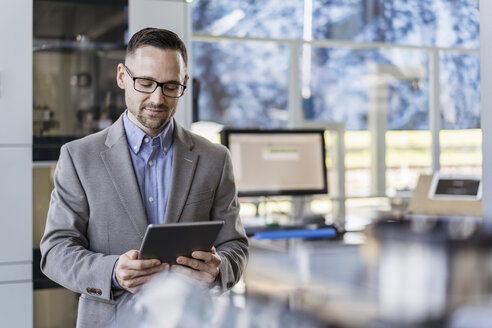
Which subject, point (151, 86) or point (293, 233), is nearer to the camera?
point (151, 86)

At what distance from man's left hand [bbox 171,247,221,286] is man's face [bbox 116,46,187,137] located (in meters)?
0.37

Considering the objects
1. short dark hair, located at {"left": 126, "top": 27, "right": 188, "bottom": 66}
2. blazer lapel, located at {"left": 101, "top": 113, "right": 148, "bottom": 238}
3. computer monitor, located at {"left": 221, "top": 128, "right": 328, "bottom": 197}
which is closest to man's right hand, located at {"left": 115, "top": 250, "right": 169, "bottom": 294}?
blazer lapel, located at {"left": 101, "top": 113, "right": 148, "bottom": 238}

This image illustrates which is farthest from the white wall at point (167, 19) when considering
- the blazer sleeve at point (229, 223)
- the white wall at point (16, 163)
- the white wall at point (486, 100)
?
the white wall at point (486, 100)

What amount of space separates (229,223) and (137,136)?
0.36 m

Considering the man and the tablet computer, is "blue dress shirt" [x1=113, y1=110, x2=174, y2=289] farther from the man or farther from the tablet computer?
the tablet computer

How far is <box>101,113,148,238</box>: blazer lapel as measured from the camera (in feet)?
5.33

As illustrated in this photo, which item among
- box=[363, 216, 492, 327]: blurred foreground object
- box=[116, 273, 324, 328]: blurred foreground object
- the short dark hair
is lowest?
box=[116, 273, 324, 328]: blurred foreground object

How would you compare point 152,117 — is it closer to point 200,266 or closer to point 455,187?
point 200,266

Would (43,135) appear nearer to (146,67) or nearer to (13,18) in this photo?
(13,18)

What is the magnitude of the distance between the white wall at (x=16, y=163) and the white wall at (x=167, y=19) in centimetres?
44

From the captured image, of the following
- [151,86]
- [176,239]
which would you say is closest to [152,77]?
[151,86]

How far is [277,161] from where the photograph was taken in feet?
13.8

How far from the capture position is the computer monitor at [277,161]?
13.5 ft

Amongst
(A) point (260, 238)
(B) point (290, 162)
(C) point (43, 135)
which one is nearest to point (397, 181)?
(B) point (290, 162)
